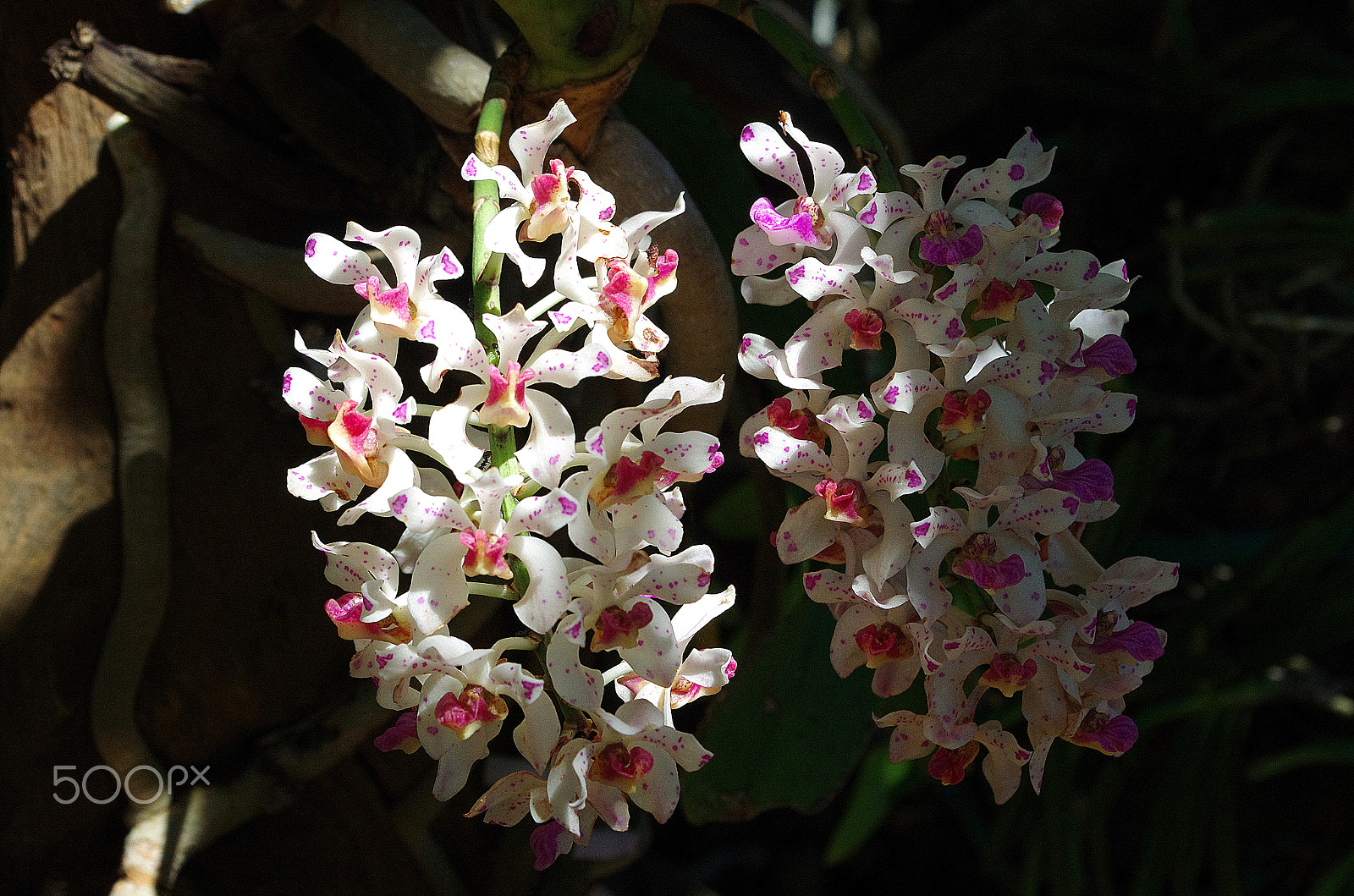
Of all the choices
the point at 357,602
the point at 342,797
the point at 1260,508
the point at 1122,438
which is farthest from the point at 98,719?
the point at 1260,508

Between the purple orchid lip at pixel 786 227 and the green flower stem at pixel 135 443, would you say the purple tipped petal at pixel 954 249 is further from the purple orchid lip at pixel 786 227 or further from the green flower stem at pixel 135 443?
the green flower stem at pixel 135 443

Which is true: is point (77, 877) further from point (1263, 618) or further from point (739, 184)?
point (1263, 618)

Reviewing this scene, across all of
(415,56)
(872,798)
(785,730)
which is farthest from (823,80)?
(872,798)

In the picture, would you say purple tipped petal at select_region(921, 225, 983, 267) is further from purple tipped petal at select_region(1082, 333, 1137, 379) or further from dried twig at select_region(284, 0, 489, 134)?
dried twig at select_region(284, 0, 489, 134)

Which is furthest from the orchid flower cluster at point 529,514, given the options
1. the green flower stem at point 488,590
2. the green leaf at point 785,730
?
the green leaf at point 785,730

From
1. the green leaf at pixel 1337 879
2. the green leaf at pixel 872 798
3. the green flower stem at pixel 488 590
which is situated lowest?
the green leaf at pixel 1337 879

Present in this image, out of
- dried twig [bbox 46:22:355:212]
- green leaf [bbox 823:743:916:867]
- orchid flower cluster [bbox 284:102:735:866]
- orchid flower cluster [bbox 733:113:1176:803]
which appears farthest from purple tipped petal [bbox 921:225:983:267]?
green leaf [bbox 823:743:916:867]
